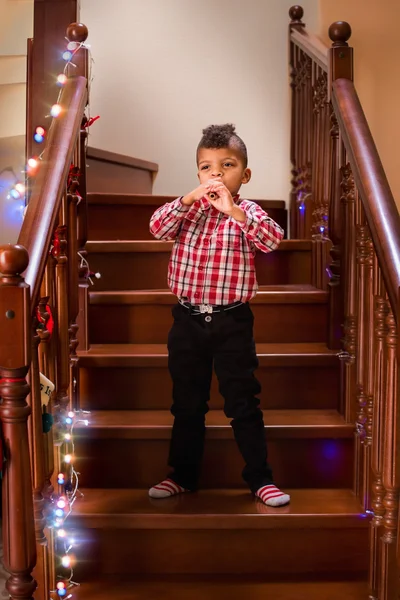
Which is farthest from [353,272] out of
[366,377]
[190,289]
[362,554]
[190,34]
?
[190,34]

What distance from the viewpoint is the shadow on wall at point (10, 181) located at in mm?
3906

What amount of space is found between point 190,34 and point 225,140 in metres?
2.19

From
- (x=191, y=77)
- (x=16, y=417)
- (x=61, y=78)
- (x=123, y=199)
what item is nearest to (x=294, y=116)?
(x=191, y=77)

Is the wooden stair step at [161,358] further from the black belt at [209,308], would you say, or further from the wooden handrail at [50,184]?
the wooden handrail at [50,184]

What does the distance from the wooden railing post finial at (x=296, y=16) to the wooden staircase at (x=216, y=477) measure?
1655mm

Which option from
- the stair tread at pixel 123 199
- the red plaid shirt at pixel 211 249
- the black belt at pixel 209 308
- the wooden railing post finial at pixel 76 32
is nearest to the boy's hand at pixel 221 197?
the red plaid shirt at pixel 211 249

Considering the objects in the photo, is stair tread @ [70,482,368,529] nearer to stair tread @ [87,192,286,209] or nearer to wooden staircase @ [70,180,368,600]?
wooden staircase @ [70,180,368,600]

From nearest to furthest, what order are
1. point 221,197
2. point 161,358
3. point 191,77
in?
point 221,197 < point 161,358 < point 191,77

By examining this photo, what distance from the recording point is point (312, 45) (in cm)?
320

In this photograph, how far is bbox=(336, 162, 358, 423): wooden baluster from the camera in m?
2.26

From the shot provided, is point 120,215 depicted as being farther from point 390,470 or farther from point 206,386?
point 390,470

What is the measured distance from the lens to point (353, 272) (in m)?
2.26

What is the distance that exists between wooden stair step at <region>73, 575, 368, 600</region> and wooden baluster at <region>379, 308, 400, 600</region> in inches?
5.3

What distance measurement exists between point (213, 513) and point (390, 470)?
53 cm
